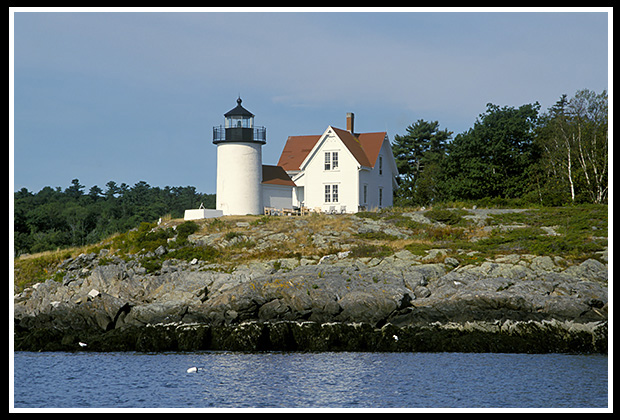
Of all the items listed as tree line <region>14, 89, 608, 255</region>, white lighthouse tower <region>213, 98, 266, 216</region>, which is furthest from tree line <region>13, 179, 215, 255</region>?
white lighthouse tower <region>213, 98, 266, 216</region>

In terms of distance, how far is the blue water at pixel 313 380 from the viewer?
51.5 feet

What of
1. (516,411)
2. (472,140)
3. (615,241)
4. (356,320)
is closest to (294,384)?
(516,411)

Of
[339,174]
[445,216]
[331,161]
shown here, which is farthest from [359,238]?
[331,161]

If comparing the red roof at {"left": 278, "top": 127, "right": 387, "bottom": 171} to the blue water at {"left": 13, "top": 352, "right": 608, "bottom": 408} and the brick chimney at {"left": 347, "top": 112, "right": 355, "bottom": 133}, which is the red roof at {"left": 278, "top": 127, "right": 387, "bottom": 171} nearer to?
the brick chimney at {"left": 347, "top": 112, "right": 355, "bottom": 133}

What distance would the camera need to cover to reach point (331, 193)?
44.4 metres

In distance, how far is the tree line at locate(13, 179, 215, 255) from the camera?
50.6m

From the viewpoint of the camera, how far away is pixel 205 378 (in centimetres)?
1803

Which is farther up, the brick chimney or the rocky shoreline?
the brick chimney

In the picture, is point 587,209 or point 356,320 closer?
point 356,320

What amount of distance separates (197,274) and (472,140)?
24951 millimetres

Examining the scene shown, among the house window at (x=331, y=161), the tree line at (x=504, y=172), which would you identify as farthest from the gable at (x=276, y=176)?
the tree line at (x=504, y=172)

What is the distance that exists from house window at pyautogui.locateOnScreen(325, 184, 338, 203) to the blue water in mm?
23327

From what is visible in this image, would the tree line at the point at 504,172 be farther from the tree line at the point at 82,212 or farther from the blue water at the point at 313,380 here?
the blue water at the point at 313,380
